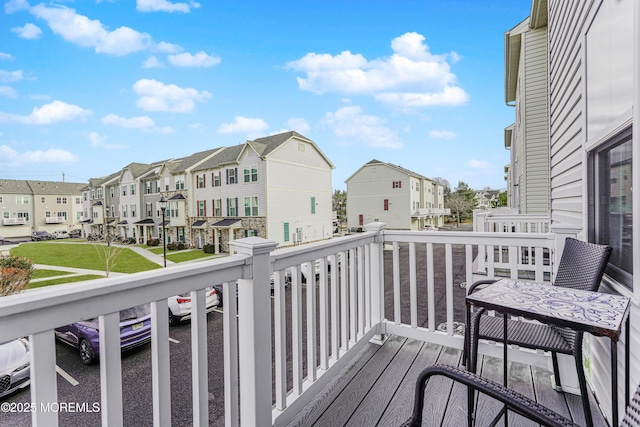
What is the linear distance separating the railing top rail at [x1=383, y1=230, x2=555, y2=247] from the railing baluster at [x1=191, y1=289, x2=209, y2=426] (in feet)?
5.51

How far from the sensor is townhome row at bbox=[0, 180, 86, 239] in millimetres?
11781

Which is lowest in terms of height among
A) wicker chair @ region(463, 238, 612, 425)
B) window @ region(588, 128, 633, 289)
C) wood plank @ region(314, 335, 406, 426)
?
wood plank @ region(314, 335, 406, 426)

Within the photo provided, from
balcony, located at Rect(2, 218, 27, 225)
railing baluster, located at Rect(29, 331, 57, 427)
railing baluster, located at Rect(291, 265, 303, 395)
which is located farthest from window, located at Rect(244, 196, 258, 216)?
railing baluster, located at Rect(29, 331, 57, 427)

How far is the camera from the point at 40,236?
13.8m

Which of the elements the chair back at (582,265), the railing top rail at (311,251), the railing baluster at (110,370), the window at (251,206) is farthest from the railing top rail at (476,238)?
the window at (251,206)

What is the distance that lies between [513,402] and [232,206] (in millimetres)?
18092

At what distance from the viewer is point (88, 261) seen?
1122 cm

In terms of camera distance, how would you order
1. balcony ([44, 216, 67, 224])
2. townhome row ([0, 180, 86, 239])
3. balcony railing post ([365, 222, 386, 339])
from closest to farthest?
balcony railing post ([365, 222, 386, 339]), townhome row ([0, 180, 86, 239]), balcony ([44, 216, 67, 224])

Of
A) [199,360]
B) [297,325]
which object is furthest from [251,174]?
[199,360]

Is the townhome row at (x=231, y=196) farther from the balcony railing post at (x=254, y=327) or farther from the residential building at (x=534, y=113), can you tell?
the balcony railing post at (x=254, y=327)

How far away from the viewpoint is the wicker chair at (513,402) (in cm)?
65

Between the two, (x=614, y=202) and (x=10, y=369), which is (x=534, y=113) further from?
(x=10, y=369)

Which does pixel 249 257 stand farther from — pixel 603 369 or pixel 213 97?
pixel 213 97

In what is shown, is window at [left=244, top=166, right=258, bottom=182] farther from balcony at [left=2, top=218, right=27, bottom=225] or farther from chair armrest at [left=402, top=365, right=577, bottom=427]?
chair armrest at [left=402, top=365, right=577, bottom=427]
